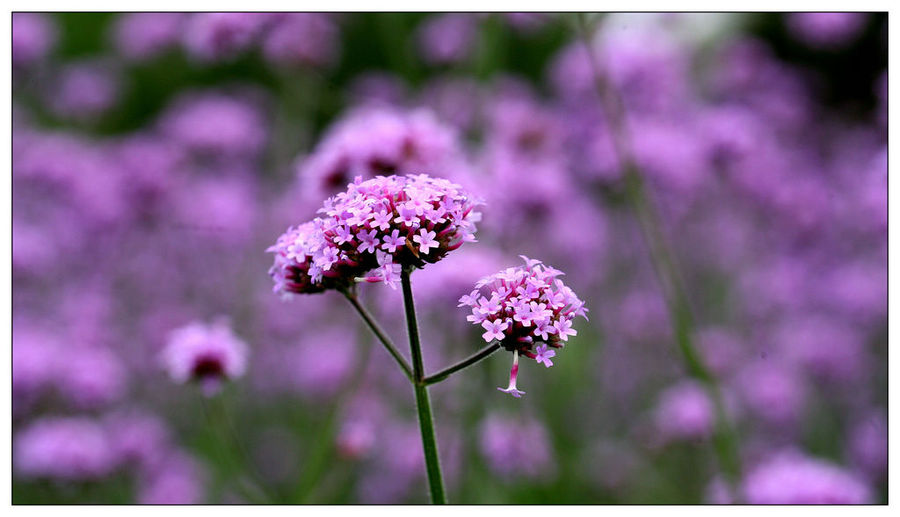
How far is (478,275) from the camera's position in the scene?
8.53 ft

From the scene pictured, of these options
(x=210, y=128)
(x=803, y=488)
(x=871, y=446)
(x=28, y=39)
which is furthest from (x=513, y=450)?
(x=28, y=39)

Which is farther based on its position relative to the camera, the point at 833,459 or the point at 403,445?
the point at 833,459

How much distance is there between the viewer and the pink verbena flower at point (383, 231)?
4.14 ft

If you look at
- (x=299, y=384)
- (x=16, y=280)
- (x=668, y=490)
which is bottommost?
(x=668, y=490)

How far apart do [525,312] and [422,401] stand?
21 centimetres

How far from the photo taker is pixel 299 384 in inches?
177

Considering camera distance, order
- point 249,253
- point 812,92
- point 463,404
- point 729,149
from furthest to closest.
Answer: point 812,92 < point 249,253 < point 729,149 < point 463,404

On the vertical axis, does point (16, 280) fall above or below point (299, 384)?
above

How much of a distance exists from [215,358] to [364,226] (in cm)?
98

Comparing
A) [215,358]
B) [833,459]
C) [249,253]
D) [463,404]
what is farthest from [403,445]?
[833,459]

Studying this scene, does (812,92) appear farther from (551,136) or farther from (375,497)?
(375,497)

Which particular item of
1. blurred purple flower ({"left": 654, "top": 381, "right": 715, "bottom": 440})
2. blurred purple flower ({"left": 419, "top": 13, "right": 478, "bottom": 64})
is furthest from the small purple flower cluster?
blurred purple flower ({"left": 419, "top": 13, "right": 478, "bottom": 64})

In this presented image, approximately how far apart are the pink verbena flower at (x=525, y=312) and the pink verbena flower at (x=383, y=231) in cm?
9

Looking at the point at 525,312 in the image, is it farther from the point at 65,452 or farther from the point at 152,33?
the point at 152,33
